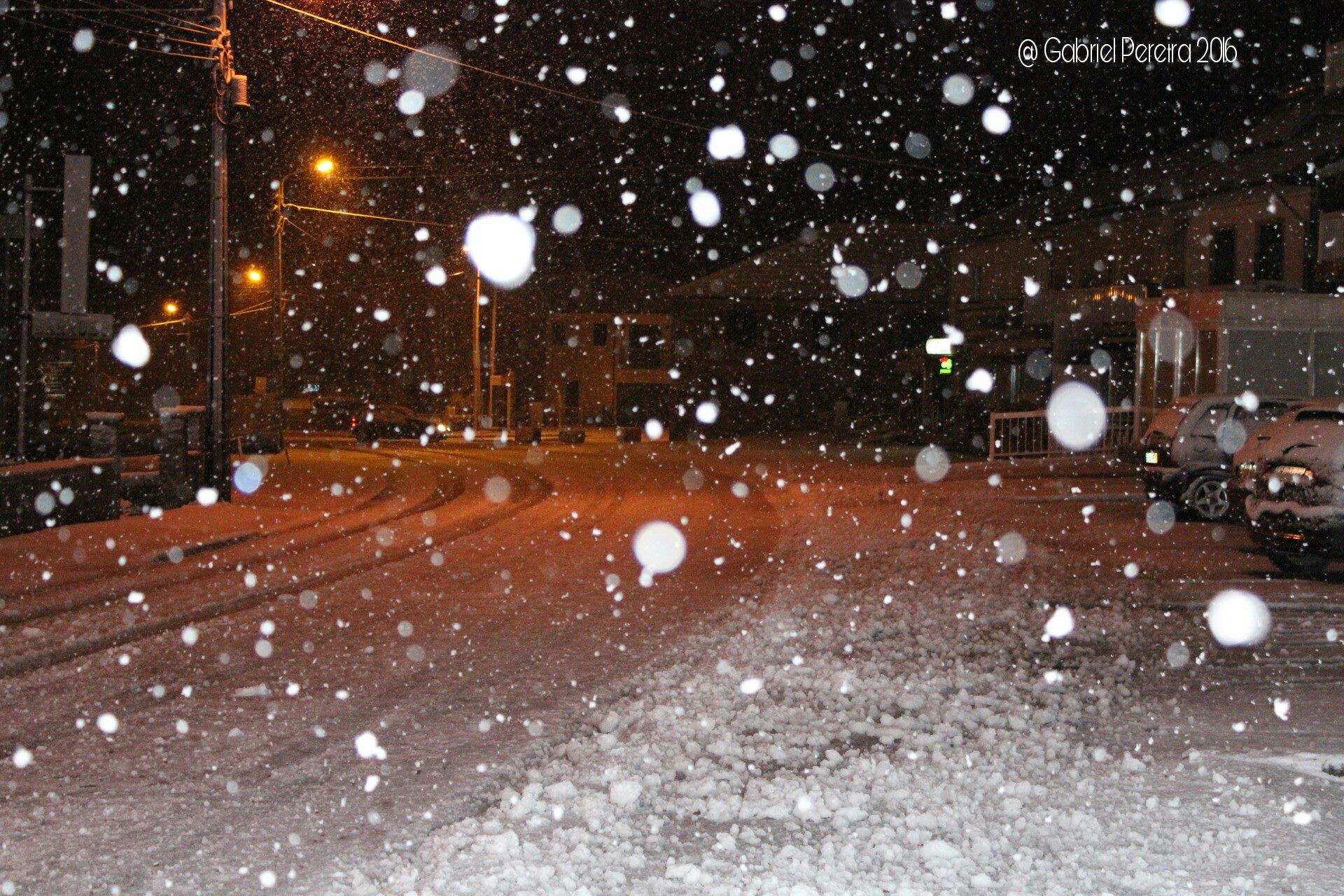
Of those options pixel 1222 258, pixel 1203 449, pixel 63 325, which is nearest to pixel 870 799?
pixel 1203 449

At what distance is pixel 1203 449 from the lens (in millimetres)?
17250

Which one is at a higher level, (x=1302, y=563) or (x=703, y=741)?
(x=1302, y=563)

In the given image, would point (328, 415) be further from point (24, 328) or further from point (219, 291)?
point (219, 291)

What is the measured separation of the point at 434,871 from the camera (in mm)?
4578

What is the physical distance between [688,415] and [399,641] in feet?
155

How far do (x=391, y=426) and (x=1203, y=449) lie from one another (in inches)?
1576

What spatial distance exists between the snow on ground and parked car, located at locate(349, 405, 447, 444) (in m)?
43.7

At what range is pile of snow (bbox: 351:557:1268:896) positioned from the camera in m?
4.58

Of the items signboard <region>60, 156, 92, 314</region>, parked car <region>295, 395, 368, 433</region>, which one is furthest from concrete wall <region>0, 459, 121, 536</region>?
parked car <region>295, 395, 368, 433</region>

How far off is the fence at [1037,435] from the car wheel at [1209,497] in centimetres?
979

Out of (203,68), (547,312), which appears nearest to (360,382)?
(547,312)

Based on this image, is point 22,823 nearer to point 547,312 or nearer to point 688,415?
point 688,415

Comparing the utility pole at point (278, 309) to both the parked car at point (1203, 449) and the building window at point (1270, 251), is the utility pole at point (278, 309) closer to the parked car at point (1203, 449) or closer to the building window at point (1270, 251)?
the parked car at point (1203, 449)

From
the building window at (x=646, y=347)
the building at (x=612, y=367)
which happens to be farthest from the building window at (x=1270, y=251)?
the building window at (x=646, y=347)
